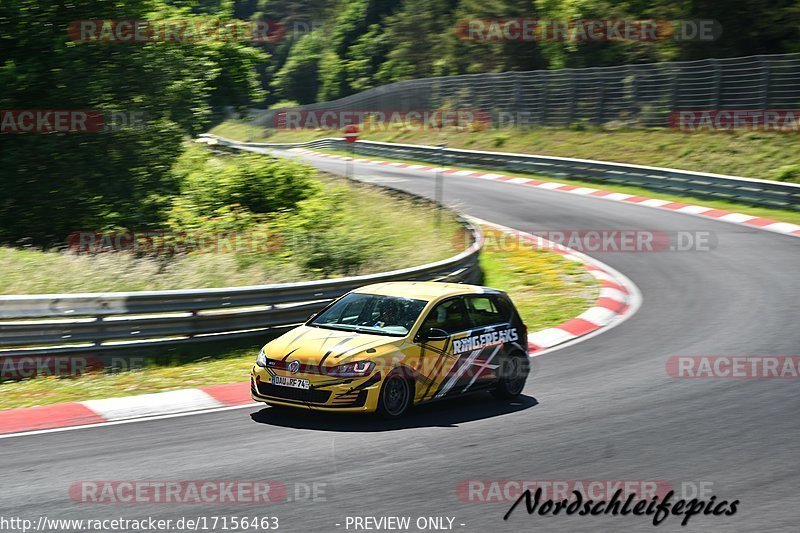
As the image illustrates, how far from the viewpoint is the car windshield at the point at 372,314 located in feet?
32.6

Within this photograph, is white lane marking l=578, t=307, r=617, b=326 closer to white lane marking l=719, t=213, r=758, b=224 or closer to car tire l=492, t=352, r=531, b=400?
car tire l=492, t=352, r=531, b=400

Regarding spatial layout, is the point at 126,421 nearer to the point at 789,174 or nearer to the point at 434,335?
the point at 434,335

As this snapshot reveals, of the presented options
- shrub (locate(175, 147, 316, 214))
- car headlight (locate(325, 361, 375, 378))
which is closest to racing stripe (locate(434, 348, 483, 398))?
car headlight (locate(325, 361, 375, 378))

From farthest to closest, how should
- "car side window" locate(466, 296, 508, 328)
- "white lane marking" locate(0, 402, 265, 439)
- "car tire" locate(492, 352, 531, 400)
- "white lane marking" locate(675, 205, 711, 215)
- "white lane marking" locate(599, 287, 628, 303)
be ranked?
1. "white lane marking" locate(675, 205, 711, 215)
2. "white lane marking" locate(599, 287, 628, 303)
3. "car side window" locate(466, 296, 508, 328)
4. "car tire" locate(492, 352, 531, 400)
5. "white lane marking" locate(0, 402, 265, 439)

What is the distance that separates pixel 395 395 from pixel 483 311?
1.88m

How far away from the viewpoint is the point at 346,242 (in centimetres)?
1650

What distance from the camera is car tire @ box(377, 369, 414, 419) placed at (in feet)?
30.4

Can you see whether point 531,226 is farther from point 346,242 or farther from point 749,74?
point 749,74

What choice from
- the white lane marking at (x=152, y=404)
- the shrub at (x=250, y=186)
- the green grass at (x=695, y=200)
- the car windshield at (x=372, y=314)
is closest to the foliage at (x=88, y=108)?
the shrub at (x=250, y=186)

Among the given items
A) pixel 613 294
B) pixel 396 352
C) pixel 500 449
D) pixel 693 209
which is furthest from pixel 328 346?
pixel 693 209

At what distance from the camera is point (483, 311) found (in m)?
10.8

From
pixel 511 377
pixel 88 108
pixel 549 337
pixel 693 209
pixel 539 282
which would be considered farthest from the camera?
pixel 693 209

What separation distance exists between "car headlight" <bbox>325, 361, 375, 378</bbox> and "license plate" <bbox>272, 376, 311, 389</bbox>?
25cm

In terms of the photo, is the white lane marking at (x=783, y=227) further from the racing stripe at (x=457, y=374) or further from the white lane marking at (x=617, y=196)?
the racing stripe at (x=457, y=374)
